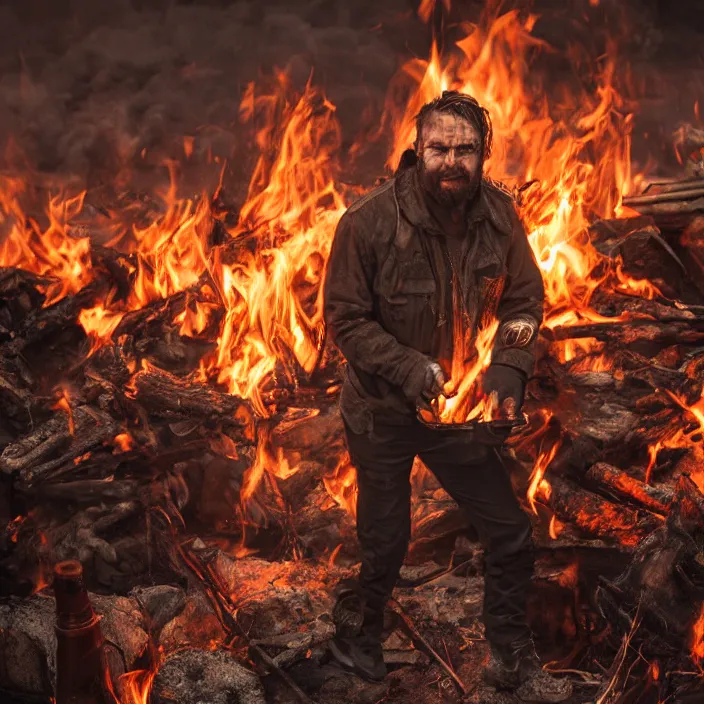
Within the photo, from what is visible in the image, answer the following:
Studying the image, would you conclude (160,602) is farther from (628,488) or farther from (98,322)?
(628,488)

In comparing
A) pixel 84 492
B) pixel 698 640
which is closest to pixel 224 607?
pixel 84 492

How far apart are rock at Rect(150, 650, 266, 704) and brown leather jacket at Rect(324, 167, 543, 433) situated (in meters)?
1.44

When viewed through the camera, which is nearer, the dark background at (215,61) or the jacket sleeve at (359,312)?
the jacket sleeve at (359,312)

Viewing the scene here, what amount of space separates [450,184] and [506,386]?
881 millimetres

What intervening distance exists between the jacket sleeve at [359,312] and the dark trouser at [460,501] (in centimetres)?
37

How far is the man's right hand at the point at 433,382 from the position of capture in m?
3.17

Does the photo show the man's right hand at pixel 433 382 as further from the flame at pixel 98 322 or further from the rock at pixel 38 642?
the flame at pixel 98 322

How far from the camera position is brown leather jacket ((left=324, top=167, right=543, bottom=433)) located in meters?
3.29

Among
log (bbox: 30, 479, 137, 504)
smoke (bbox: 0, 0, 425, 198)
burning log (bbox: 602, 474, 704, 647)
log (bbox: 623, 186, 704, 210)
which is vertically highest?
smoke (bbox: 0, 0, 425, 198)

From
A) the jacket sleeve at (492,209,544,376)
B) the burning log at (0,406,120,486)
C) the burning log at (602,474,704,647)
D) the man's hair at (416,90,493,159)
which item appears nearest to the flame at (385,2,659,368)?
the burning log at (602,474,704,647)

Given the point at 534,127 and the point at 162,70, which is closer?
the point at 162,70

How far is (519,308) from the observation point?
3.47 meters

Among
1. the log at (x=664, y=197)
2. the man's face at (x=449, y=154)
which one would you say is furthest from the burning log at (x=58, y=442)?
the log at (x=664, y=197)

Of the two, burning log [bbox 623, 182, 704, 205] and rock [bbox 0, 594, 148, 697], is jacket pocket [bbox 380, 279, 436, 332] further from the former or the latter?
burning log [bbox 623, 182, 704, 205]
